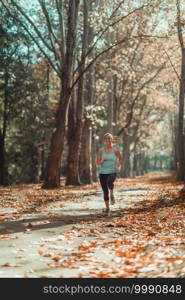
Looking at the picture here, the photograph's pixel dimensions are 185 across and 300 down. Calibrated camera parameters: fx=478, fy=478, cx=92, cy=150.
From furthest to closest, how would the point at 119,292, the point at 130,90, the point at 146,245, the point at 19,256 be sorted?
the point at 130,90, the point at 146,245, the point at 19,256, the point at 119,292

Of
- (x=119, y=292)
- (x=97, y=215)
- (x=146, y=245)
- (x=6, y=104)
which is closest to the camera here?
(x=119, y=292)

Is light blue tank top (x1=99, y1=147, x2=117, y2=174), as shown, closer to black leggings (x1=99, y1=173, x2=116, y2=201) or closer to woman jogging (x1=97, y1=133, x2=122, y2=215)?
woman jogging (x1=97, y1=133, x2=122, y2=215)

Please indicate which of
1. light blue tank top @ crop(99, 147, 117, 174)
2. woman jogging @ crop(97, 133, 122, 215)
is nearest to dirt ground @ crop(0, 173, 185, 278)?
woman jogging @ crop(97, 133, 122, 215)

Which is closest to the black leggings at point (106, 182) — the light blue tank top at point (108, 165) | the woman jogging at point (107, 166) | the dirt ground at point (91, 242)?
the woman jogging at point (107, 166)

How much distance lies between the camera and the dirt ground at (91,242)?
6082 millimetres

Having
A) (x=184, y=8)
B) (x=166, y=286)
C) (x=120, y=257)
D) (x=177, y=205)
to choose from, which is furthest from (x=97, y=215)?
(x=184, y=8)

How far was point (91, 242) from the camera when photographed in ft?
27.1

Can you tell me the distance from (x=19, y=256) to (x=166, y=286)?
8.35ft

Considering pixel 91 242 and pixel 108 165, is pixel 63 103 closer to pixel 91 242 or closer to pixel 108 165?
pixel 108 165

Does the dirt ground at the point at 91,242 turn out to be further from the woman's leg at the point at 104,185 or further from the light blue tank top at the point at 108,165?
the light blue tank top at the point at 108,165

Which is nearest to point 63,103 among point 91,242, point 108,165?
point 108,165

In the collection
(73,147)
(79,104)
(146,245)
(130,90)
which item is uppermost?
(130,90)

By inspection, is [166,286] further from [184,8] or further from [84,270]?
[184,8]

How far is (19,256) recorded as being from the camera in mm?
6910
